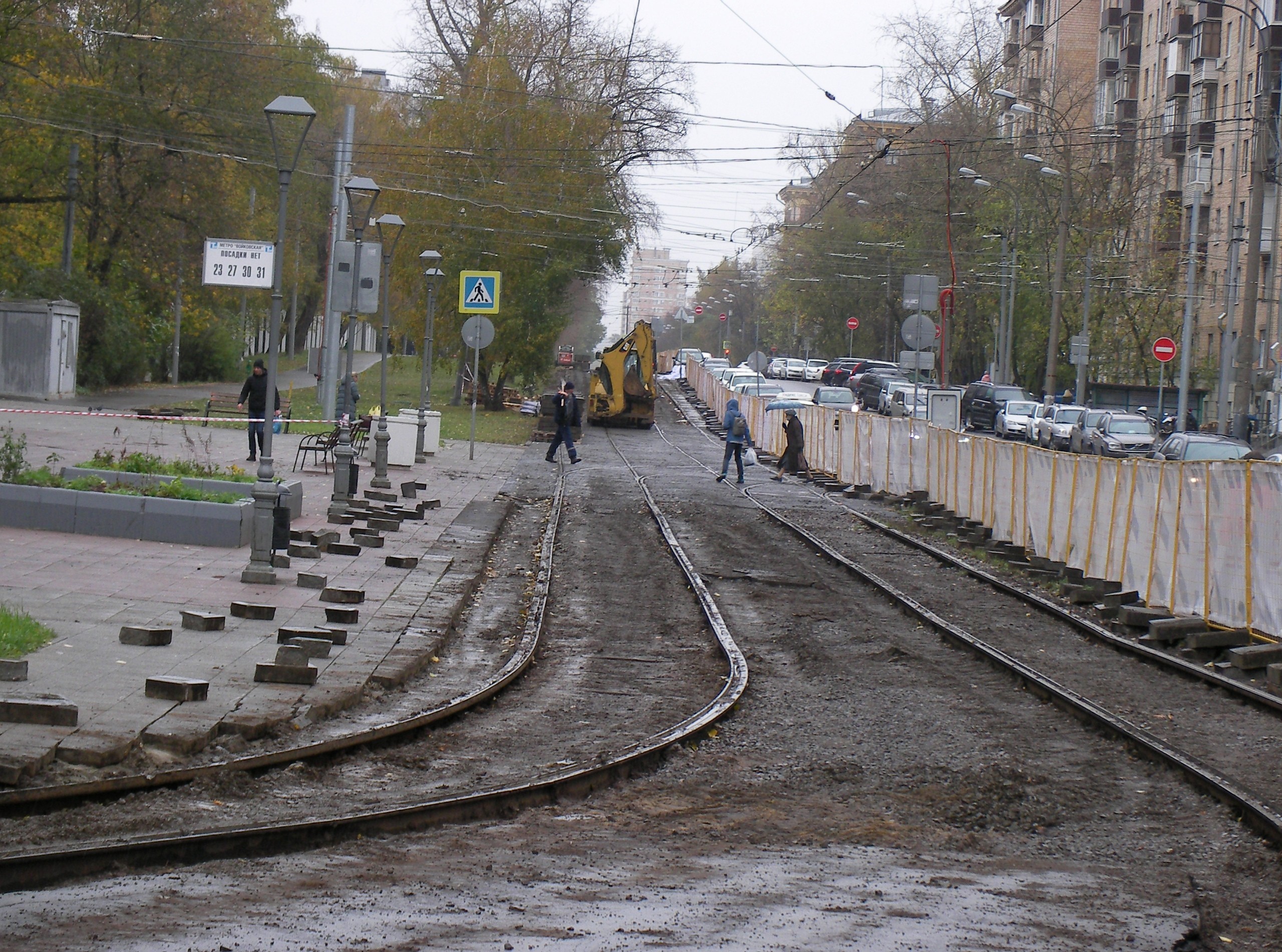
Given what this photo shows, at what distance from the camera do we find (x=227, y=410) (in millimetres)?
33406

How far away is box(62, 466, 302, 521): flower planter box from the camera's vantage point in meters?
15.4

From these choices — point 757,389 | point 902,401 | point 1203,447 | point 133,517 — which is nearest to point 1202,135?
point 902,401

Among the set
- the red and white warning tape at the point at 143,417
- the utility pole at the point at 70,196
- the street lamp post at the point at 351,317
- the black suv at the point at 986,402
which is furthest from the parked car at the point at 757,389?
the street lamp post at the point at 351,317

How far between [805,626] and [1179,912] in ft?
24.1

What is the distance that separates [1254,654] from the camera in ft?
36.9

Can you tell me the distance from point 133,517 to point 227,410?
773 inches

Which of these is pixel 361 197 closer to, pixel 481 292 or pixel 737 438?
pixel 481 292

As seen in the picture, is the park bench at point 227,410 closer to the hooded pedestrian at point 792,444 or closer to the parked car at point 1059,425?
the hooded pedestrian at point 792,444

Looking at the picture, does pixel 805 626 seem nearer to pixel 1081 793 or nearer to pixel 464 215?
pixel 1081 793

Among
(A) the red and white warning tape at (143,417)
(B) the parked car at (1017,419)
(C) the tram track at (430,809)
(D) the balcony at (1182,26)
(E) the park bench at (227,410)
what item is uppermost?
(D) the balcony at (1182,26)

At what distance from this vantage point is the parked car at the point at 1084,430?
4034cm

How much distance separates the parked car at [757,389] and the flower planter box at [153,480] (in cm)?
3174

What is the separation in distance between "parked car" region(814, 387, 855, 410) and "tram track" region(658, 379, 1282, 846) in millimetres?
36582

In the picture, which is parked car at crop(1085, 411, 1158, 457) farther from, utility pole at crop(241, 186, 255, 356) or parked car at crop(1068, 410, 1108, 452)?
utility pole at crop(241, 186, 255, 356)
